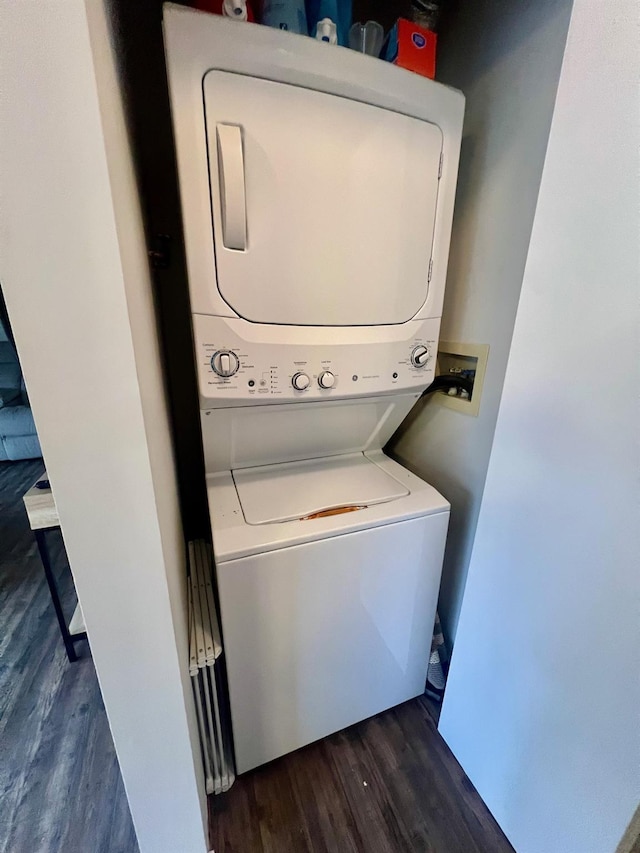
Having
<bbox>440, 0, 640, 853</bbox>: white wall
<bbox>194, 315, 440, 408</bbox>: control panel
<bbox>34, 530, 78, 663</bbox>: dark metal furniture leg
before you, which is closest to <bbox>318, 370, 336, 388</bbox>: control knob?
<bbox>194, 315, 440, 408</bbox>: control panel

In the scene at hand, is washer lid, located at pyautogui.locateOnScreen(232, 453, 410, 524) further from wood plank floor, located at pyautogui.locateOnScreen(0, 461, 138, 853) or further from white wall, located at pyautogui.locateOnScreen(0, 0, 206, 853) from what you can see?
wood plank floor, located at pyautogui.locateOnScreen(0, 461, 138, 853)

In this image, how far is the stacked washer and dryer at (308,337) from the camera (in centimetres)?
80

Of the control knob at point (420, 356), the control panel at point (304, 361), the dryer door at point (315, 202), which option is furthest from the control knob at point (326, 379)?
the control knob at point (420, 356)

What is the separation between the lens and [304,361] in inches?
39.1

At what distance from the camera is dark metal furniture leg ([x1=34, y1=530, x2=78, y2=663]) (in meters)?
1.44

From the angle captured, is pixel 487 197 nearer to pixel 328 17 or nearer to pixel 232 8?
pixel 328 17

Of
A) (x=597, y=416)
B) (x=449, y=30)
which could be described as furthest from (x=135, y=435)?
(x=449, y=30)

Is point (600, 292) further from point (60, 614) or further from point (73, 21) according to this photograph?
point (60, 614)

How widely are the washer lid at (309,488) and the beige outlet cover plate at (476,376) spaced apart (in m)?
0.35

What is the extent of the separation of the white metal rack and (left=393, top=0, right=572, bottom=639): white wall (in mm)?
889

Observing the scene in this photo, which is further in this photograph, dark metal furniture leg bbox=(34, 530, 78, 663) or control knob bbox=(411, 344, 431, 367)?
dark metal furniture leg bbox=(34, 530, 78, 663)

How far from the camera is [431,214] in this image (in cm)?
103

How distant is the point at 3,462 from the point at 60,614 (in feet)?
9.78

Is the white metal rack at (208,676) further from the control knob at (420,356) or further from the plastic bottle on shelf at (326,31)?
the plastic bottle on shelf at (326,31)
